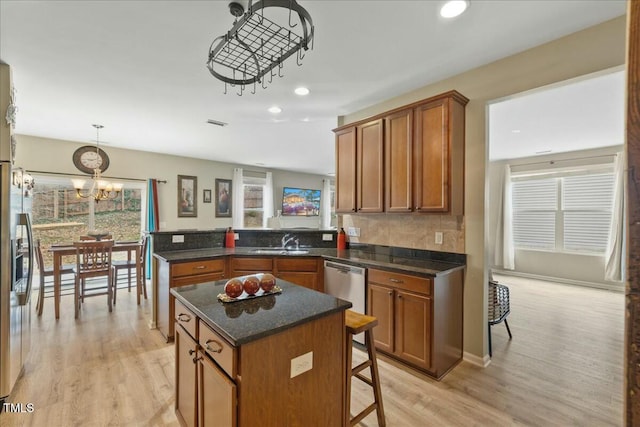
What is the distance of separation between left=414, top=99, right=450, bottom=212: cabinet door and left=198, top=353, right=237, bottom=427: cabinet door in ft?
6.93

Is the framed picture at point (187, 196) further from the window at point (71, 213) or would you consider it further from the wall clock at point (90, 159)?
the wall clock at point (90, 159)

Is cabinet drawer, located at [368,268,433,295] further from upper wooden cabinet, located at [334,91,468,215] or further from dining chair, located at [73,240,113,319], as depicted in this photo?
dining chair, located at [73,240,113,319]

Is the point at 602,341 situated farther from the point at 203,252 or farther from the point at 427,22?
Result: the point at 203,252

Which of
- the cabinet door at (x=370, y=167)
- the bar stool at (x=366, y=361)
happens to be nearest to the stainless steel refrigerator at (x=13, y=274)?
the bar stool at (x=366, y=361)

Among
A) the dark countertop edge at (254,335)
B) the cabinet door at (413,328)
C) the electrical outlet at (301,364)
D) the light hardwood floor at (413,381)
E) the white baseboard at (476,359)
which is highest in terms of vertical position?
the dark countertop edge at (254,335)

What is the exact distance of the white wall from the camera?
17.2 ft

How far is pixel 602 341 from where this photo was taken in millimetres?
3084

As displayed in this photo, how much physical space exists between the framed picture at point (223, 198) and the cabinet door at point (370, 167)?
180 inches

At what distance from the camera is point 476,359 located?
2.60 metres

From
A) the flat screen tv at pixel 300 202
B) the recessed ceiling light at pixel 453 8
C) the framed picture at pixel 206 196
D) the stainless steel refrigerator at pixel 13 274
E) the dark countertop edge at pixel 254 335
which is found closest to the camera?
the dark countertop edge at pixel 254 335

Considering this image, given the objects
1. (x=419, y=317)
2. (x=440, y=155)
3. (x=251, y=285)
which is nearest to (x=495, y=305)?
(x=419, y=317)

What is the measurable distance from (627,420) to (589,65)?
257cm

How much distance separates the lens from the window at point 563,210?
5.23 metres

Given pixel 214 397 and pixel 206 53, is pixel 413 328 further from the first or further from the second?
pixel 206 53
